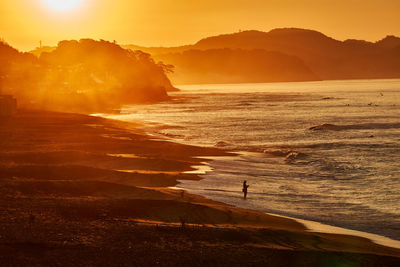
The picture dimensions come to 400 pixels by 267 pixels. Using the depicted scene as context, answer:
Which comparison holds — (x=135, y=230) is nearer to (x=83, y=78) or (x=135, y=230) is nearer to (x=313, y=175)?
(x=313, y=175)

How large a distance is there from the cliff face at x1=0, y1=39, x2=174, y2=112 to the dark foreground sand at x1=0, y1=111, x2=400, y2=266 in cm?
6495

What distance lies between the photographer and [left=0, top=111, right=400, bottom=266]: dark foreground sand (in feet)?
42.6

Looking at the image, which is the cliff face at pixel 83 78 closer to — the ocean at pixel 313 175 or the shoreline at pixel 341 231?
the ocean at pixel 313 175

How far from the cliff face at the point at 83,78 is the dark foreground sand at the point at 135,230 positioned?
64952 mm

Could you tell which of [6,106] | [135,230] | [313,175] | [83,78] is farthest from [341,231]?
[83,78]

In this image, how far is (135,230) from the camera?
14.9 m

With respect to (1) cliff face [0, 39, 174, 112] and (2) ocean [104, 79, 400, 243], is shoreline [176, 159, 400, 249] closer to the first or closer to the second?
(2) ocean [104, 79, 400, 243]

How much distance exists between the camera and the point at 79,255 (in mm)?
12656

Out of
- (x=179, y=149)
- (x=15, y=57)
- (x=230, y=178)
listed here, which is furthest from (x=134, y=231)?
(x=15, y=57)

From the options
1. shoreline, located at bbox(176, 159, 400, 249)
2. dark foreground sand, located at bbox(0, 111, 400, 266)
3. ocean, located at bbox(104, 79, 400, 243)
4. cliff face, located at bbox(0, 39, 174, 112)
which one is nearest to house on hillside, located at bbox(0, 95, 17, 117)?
ocean, located at bbox(104, 79, 400, 243)

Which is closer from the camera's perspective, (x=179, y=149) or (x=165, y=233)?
(x=165, y=233)

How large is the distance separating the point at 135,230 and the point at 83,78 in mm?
132469

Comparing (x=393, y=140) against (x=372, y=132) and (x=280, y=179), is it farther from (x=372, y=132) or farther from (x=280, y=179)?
(x=280, y=179)

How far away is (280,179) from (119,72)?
148 metres
